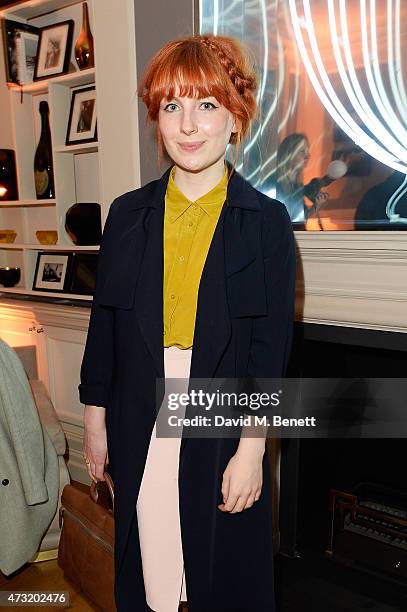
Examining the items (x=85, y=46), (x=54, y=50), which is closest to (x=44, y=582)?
(x=85, y=46)

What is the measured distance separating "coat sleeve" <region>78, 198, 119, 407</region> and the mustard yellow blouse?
16 centimetres

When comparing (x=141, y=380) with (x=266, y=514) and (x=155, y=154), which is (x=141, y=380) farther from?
(x=155, y=154)

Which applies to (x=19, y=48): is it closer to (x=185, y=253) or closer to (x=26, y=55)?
(x=26, y=55)

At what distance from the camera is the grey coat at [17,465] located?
1.87 m

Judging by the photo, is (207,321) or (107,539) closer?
(207,321)

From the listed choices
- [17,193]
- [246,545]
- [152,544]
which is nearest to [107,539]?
[152,544]

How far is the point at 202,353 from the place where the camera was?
3.59ft

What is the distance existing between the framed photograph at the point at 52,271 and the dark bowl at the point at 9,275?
248 millimetres

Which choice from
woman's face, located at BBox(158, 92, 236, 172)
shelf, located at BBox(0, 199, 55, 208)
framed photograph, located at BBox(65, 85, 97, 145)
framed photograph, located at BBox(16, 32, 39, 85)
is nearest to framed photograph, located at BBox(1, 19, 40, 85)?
framed photograph, located at BBox(16, 32, 39, 85)

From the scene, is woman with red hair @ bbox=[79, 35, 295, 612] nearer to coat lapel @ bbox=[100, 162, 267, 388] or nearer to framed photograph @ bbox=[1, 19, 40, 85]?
coat lapel @ bbox=[100, 162, 267, 388]

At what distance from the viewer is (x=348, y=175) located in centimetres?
177

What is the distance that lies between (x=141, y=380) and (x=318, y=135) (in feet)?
3.79

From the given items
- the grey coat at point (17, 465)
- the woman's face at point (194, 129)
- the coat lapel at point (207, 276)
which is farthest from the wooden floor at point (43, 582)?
the woman's face at point (194, 129)

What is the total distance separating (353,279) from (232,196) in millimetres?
740
